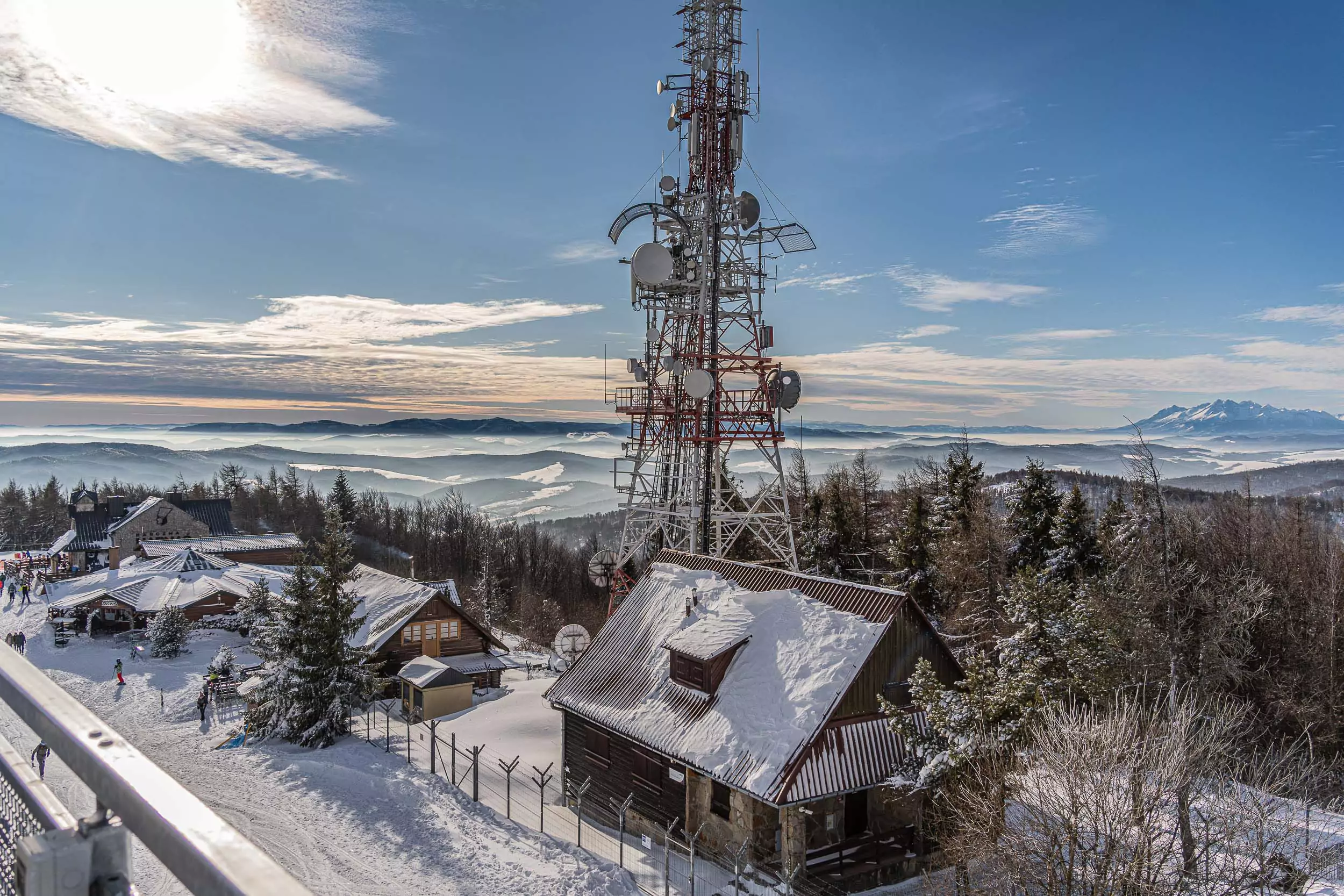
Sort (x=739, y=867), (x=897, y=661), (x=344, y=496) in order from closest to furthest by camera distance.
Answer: (x=739, y=867)
(x=897, y=661)
(x=344, y=496)

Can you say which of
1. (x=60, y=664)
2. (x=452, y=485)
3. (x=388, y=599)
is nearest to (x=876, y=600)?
(x=388, y=599)

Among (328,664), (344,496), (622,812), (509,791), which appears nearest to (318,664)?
(328,664)

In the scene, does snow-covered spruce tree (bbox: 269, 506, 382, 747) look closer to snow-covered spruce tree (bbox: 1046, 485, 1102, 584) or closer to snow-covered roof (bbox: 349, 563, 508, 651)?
snow-covered roof (bbox: 349, 563, 508, 651)

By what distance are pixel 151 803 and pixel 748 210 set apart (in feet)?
79.2

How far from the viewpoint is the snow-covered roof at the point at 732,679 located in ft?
45.6

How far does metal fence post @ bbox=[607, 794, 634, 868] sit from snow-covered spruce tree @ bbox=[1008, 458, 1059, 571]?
19820mm

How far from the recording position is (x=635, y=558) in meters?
32.4

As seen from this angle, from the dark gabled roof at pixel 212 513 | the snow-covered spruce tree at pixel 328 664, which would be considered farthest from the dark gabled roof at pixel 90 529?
the snow-covered spruce tree at pixel 328 664

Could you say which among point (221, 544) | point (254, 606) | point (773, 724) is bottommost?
point (221, 544)

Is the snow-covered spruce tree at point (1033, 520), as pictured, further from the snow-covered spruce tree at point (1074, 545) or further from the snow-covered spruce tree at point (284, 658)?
the snow-covered spruce tree at point (284, 658)

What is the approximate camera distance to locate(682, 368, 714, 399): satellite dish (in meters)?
22.4

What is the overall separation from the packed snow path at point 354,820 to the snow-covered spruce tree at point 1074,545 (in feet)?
71.3

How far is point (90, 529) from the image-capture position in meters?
56.0

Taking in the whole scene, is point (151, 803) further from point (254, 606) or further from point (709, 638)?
point (254, 606)
